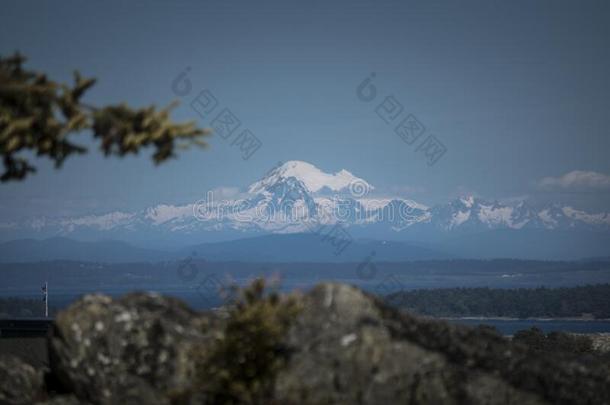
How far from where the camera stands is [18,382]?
1455 cm

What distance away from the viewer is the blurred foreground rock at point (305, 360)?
1170 cm

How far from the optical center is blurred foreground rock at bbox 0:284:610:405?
11.7 metres

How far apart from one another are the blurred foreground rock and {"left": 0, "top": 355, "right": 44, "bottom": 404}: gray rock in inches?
1.1

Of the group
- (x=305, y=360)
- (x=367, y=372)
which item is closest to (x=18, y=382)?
(x=305, y=360)

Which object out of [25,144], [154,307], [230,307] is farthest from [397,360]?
[25,144]

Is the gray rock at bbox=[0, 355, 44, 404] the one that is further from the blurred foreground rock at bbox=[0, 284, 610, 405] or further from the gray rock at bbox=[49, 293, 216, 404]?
the gray rock at bbox=[49, 293, 216, 404]

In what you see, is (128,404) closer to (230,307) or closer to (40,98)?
(230,307)

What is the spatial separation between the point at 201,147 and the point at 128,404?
13.7 ft

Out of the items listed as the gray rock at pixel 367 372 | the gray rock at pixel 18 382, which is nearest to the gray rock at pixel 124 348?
the gray rock at pixel 18 382

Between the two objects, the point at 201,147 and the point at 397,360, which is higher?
the point at 201,147

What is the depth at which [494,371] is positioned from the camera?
12914 mm

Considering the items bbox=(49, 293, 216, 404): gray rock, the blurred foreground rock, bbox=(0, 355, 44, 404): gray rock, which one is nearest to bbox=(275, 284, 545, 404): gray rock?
the blurred foreground rock

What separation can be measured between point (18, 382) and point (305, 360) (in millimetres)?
5885

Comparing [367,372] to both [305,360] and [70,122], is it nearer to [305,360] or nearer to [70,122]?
[305,360]
